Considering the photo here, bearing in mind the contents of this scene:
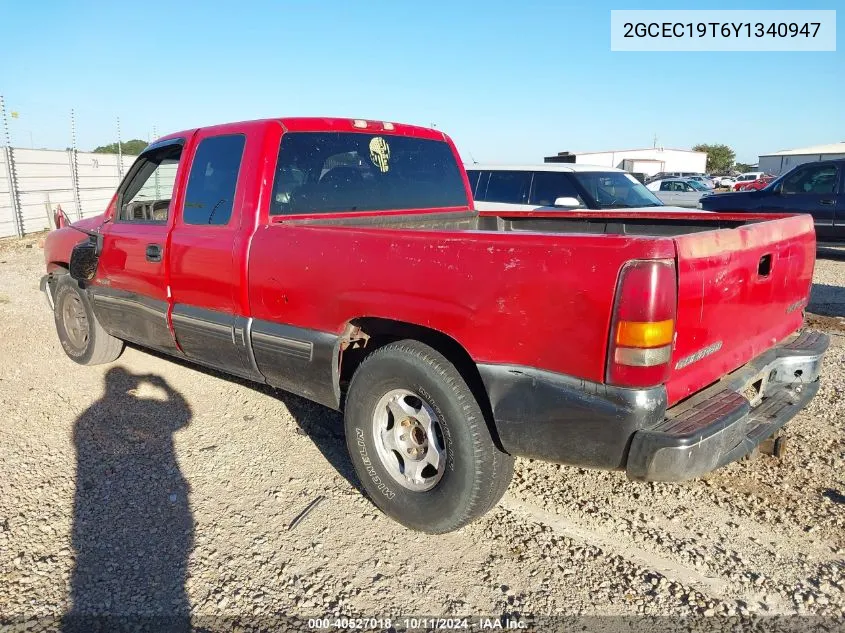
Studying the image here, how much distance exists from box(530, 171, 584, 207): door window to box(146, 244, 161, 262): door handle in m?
6.07

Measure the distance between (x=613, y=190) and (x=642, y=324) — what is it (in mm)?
7382

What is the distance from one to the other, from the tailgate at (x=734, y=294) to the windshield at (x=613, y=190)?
5605 millimetres

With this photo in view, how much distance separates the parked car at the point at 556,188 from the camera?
28.8 ft

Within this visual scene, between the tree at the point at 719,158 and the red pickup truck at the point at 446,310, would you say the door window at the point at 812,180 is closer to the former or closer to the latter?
the red pickup truck at the point at 446,310

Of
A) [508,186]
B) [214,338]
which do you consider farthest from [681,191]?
[214,338]

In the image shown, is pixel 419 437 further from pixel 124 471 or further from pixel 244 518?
pixel 124 471

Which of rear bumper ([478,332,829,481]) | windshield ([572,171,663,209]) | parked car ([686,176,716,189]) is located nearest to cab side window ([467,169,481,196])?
windshield ([572,171,663,209])

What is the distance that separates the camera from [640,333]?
2.21 m

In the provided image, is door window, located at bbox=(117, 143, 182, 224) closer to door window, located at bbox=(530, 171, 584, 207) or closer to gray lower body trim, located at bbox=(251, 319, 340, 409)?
gray lower body trim, located at bbox=(251, 319, 340, 409)

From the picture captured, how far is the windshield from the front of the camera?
28.8ft

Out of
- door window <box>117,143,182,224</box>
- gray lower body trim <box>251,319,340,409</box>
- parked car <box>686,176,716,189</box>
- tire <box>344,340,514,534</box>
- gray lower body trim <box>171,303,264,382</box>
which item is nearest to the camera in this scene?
tire <box>344,340,514,534</box>

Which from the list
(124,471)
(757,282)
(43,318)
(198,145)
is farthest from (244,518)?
(43,318)

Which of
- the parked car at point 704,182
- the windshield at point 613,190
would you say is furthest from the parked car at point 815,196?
the parked car at point 704,182

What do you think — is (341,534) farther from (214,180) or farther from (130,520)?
(214,180)
